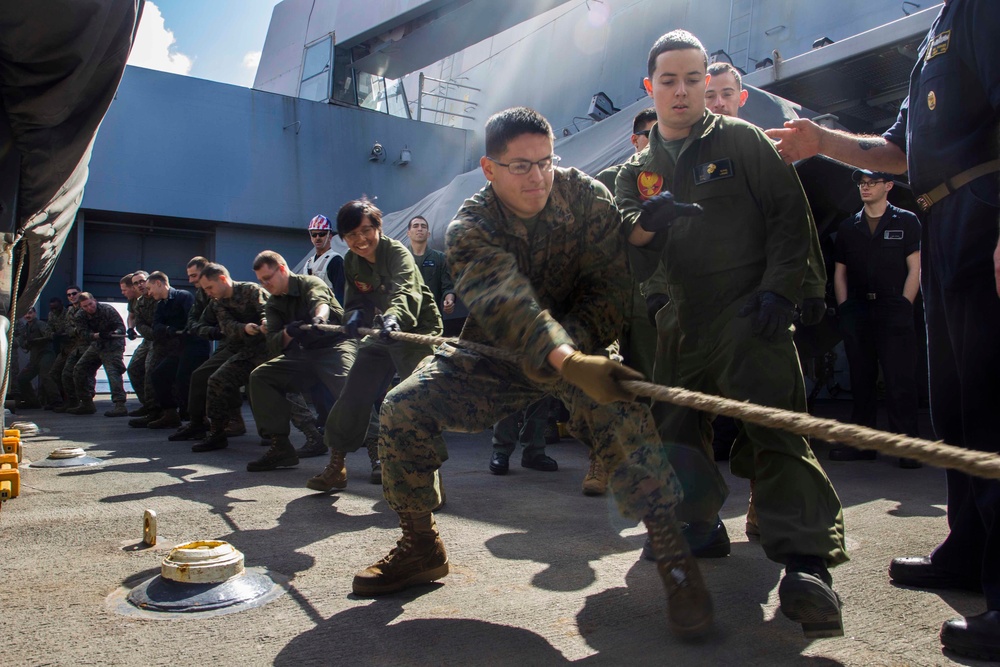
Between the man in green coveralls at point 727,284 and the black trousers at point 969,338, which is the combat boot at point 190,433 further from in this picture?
the black trousers at point 969,338

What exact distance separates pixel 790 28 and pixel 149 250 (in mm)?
11253

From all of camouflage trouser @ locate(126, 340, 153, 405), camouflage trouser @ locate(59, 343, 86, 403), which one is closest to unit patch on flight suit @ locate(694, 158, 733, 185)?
camouflage trouser @ locate(126, 340, 153, 405)

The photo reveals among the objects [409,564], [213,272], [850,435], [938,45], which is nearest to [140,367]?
[213,272]

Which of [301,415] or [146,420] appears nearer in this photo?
[301,415]

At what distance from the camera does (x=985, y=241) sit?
206 centimetres

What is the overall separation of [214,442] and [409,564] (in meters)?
4.10

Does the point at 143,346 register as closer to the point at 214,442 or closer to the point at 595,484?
the point at 214,442

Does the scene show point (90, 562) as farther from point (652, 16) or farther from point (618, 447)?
point (652, 16)

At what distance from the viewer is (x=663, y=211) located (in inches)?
89.0

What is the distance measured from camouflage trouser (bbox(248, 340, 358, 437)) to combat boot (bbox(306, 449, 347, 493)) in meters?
1.09

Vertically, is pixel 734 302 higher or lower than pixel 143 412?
higher

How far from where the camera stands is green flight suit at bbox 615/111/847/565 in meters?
2.16

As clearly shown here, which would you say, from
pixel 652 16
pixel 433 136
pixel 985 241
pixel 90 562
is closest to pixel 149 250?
pixel 433 136

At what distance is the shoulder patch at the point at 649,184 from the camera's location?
8.62ft
